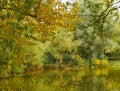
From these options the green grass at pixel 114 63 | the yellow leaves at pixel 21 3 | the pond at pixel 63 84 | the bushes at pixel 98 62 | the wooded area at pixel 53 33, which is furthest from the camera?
the green grass at pixel 114 63

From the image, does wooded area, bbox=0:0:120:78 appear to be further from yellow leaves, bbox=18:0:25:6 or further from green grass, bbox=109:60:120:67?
green grass, bbox=109:60:120:67

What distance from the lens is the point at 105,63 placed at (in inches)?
2272

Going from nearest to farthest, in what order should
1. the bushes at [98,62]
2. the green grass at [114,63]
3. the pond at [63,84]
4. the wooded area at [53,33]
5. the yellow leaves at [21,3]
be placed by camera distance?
the wooded area at [53,33]
the yellow leaves at [21,3]
the pond at [63,84]
the bushes at [98,62]
the green grass at [114,63]

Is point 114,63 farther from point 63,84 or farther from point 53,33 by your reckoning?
point 53,33

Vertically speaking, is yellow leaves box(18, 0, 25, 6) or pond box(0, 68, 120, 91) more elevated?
yellow leaves box(18, 0, 25, 6)

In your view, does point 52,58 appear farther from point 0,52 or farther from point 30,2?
point 30,2

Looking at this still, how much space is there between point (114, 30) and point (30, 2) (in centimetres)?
4870

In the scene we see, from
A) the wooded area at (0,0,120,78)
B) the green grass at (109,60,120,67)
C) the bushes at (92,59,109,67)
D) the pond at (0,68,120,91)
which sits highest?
the wooded area at (0,0,120,78)

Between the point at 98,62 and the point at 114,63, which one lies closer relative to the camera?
the point at 98,62

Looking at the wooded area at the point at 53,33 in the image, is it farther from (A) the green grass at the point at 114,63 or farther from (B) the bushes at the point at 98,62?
(A) the green grass at the point at 114,63

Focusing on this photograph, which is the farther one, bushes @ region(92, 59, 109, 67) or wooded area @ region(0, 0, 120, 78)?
bushes @ region(92, 59, 109, 67)

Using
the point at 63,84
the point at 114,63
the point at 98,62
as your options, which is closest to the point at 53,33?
the point at 63,84

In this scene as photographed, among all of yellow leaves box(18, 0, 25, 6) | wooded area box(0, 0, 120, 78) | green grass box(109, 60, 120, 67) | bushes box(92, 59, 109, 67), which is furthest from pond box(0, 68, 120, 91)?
green grass box(109, 60, 120, 67)

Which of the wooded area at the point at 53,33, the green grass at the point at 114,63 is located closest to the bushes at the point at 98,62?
the wooded area at the point at 53,33
